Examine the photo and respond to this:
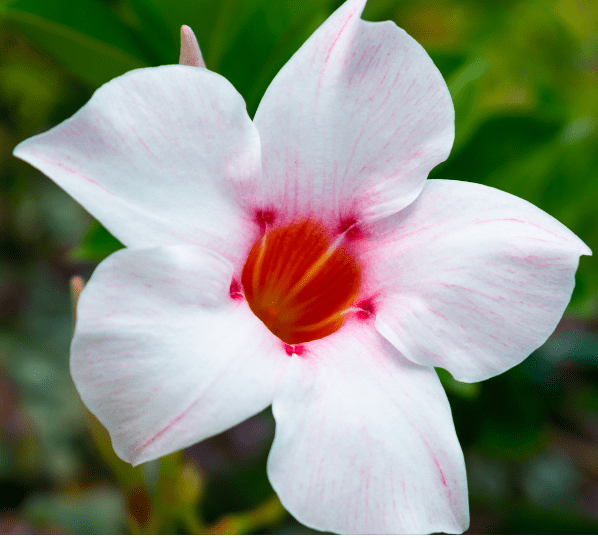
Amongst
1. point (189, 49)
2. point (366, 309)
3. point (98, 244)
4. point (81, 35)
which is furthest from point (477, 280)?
point (81, 35)

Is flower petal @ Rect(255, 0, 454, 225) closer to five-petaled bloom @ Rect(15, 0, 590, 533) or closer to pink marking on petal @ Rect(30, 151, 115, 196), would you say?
five-petaled bloom @ Rect(15, 0, 590, 533)

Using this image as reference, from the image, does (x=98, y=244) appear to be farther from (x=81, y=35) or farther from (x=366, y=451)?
(x=366, y=451)

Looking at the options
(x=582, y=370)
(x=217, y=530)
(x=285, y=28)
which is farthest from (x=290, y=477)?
(x=582, y=370)

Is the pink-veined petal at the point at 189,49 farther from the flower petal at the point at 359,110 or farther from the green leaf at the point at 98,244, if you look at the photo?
the green leaf at the point at 98,244

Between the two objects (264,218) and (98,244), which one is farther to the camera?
(98,244)

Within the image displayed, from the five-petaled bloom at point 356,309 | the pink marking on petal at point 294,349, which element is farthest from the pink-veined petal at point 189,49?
the pink marking on petal at point 294,349

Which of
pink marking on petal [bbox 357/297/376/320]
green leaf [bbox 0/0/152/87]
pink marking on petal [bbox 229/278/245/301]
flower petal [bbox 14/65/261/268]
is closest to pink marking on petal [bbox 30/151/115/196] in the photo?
flower petal [bbox 14/65/261/268]
